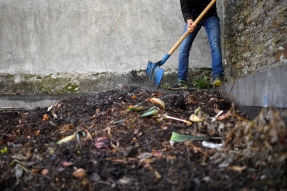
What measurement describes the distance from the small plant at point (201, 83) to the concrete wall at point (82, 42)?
1.03ft

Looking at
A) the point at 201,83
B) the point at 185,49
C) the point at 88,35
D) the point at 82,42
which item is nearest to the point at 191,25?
the point at 185,49

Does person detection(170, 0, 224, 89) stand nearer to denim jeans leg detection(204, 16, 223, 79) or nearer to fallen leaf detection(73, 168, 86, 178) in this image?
denim jeans leg detection(204, 16, 223, 79)

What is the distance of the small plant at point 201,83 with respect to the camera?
4.94 metres

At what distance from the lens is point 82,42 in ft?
18.2

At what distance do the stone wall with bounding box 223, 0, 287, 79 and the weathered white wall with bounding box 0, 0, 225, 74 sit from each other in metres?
0.54

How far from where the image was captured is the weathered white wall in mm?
5297

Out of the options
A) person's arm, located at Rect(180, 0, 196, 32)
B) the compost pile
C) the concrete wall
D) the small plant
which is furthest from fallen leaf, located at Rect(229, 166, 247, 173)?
the concrete wall

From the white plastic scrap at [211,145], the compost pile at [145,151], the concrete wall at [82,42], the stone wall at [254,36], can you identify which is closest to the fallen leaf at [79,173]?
the compost pile at [145,151]

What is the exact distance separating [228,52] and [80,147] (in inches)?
146

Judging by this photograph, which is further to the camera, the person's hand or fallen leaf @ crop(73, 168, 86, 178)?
the person's hand

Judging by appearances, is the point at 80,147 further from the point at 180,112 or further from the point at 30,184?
the point at 180,112

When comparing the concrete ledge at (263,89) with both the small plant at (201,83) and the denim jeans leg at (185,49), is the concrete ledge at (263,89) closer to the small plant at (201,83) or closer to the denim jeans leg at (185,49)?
the denim jeans leg at (185,49)

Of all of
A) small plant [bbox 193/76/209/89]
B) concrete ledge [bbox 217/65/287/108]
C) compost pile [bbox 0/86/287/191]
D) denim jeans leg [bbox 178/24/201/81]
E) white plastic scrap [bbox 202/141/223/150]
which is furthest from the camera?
small plant [bbox 193/76/209/89]

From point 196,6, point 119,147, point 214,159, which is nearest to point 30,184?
point 119,147
